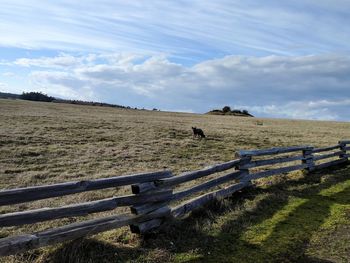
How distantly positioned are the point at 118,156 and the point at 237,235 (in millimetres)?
13604

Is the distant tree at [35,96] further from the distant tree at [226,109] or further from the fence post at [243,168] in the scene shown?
the fence post at [243,168]

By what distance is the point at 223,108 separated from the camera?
112 metres

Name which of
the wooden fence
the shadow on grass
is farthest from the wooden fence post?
the wooden fence

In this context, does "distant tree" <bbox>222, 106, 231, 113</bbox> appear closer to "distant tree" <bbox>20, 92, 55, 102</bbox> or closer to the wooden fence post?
"distant tree" <bbox>20, 92, 55, 102</bbox>

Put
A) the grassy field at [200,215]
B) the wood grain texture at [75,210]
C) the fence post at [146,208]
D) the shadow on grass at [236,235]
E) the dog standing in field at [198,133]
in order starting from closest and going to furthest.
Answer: the wood grain texture at [75,210]
the shadow on grass at [236,235]
the grassy field at [200,215]
the fence post at [146,208]
the dog standing in field at [198,133]

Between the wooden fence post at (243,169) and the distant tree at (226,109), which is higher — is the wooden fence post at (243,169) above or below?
below

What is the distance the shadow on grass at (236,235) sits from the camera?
21.7ft

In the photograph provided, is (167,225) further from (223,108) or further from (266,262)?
(223,108)

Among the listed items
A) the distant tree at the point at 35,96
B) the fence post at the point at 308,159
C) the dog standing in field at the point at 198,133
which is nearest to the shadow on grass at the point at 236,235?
the fence post at the point at 308,159

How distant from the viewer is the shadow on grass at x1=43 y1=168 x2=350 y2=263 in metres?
6.63

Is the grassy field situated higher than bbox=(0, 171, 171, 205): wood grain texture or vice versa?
bbox=(0, 171, 171, 205): wood grain texture

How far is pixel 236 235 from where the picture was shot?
26.0 feet

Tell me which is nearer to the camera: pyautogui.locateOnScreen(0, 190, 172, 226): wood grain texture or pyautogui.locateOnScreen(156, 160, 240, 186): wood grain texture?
pyautogui.locateOnScreen(0, 190, 172, 226): wood grain texture

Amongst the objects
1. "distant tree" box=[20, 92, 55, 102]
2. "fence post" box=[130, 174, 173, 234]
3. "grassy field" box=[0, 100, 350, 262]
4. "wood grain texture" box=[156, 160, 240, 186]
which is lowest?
"grassy field" box=[0, 100, 350, 262]
